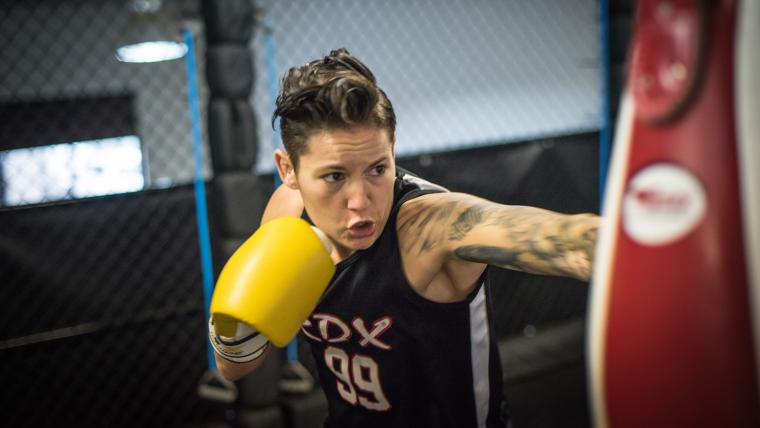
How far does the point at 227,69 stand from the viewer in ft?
6.74

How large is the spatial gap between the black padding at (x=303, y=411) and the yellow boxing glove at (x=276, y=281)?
1.33 metres

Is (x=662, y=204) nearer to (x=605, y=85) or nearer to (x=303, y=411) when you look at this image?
(x=303, y=411)

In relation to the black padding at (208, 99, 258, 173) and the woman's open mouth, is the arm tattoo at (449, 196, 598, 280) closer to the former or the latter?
the woman's open mouth

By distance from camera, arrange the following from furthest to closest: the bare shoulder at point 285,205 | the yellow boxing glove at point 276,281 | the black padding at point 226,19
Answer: the black padding at point 226,19 → the bare shoulder at point 285,205 → the yellow boxing glove at point 276,281

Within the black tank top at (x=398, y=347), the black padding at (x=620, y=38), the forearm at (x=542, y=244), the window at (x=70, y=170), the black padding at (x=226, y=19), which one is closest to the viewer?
the forearm at (x=542, y=244)

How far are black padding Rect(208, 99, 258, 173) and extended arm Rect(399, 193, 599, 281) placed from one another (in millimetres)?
1095

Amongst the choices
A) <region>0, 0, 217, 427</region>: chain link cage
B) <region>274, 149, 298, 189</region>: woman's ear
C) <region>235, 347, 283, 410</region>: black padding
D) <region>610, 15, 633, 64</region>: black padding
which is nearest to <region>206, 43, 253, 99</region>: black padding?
<region>0, 0, 217, 427</region>: chain link cage

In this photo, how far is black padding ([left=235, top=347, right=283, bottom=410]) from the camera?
6.96ft

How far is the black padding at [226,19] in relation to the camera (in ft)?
6.63

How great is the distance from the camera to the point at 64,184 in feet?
14.6

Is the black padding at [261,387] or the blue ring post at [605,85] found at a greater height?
the blue ring post at [605,85]

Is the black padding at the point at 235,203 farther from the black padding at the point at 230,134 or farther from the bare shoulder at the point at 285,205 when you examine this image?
the bare shoulder at the point at 285,205

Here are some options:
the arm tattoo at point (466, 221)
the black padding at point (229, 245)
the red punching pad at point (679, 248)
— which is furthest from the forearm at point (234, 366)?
the black padding at point (229, 245)

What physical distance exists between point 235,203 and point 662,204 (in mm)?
1778
